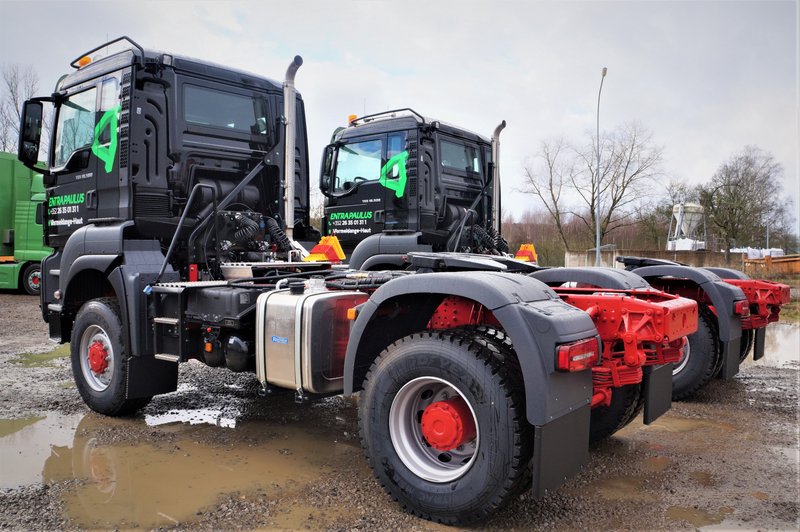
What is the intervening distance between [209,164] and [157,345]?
1.73 m

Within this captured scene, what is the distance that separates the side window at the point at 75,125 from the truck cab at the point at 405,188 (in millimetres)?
3581

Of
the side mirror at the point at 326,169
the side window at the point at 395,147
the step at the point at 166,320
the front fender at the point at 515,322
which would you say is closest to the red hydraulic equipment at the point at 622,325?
the front fender at the point at 515,322

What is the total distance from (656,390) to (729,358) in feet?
8.31

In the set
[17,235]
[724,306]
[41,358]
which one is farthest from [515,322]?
[17,235]

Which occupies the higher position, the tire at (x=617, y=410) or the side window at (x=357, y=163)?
the side window at (x=357, y=163)

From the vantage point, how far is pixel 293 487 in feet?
12.4

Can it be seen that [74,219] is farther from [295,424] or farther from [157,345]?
[295,424]

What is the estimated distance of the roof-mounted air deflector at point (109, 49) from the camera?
541 cm

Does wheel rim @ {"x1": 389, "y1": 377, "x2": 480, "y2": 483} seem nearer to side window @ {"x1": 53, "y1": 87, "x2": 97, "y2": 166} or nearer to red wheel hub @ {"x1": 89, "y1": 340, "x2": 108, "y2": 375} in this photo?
red wheel hub @ {"x1": 89, "y1": 340, "x2": 108, "y2": 375}

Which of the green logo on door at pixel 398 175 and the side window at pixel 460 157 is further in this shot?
the side window at pixel 460 157

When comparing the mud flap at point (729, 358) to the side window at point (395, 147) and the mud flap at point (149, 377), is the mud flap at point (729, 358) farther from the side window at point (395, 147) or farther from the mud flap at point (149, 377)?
the mud flap at point (149, 377)

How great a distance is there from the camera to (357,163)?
8672 millimetres

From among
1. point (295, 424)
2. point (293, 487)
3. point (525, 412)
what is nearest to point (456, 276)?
point (525, 412)

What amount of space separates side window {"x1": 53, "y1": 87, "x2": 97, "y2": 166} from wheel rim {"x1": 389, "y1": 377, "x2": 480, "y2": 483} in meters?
4.13
